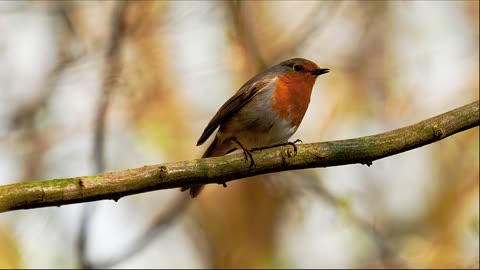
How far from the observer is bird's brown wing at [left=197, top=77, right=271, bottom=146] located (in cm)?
480

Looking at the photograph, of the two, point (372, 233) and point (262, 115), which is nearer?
point (262, 115)

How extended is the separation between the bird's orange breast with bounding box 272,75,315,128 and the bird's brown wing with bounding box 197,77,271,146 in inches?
5.9

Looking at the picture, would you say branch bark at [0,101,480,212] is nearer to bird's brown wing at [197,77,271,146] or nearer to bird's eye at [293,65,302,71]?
bird's brown wing at [197,77,271,146]

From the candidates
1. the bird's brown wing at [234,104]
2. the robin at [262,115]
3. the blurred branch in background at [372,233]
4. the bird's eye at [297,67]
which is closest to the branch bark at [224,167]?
the robin at [262,115]

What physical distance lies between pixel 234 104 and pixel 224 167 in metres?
1.59

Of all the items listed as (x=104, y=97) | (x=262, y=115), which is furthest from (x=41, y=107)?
(x=262, y=115)

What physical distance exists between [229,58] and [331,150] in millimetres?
3875

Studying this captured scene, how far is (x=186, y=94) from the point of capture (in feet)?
24.7

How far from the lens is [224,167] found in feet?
11.2

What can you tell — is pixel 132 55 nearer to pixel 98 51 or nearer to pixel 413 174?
pixel 98 51

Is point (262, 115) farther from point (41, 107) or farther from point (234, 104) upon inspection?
point (41, 107)

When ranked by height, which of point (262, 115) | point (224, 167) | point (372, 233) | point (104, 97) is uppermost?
point (104, 97)

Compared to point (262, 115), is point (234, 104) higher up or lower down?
higher up

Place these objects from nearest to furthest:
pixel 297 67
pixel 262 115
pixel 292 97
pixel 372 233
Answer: pixel 262 115, pixel 292 97, pixel 297 67, pixel 372 233
